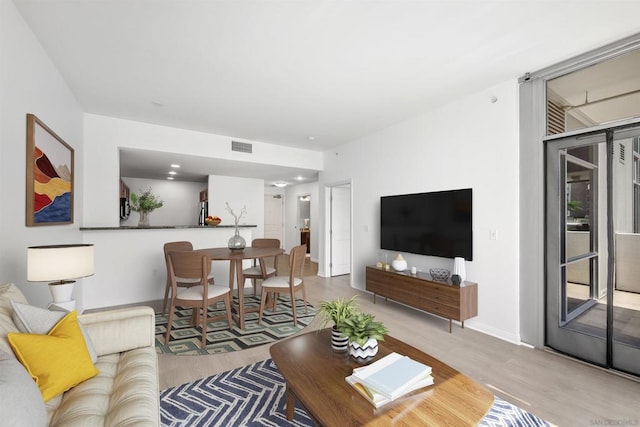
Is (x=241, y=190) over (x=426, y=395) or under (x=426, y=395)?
over

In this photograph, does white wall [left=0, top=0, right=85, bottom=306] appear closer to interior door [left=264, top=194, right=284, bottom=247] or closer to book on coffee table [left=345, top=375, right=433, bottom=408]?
book on coffee table [left=345, top=375, right=433, bottom=408]

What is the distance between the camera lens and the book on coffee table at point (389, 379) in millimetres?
1329

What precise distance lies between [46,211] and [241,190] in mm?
4810

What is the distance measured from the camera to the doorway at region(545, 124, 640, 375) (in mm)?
2375

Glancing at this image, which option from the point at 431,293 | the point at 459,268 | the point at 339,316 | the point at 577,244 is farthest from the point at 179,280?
the point at 577,244

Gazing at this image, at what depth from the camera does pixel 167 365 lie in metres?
2.50

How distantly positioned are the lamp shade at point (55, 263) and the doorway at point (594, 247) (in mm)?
3894

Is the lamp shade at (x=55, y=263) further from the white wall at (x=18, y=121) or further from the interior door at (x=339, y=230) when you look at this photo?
the interior door at (x=339, y=230)

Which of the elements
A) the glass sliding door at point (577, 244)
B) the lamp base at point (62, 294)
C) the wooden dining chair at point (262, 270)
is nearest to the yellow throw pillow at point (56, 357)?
the lamp base at point (62, 294)

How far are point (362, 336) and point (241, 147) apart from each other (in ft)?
13.8

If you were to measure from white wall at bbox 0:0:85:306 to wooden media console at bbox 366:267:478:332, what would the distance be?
357 cm

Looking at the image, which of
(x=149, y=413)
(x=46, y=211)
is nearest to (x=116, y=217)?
(x=46, y=211)

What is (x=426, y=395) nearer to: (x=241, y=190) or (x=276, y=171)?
(x=276, y=171)

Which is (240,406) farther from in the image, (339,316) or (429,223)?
(429,223)
